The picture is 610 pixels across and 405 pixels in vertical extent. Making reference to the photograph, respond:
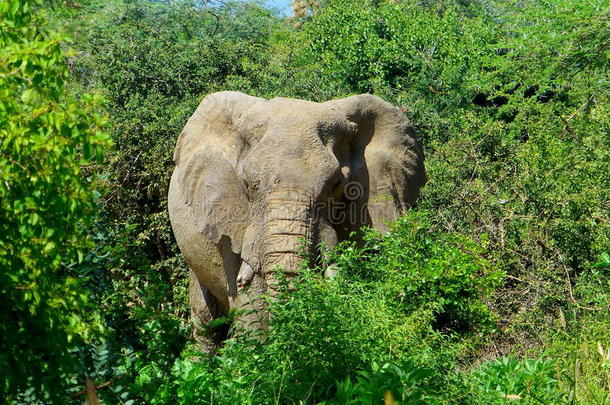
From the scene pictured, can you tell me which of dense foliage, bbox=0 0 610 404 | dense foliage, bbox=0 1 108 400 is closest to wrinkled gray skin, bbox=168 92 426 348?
dense foliage, bbox=0 0 610 404

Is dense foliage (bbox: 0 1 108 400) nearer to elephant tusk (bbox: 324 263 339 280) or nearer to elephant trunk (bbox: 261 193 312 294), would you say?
elephant tusk (bbox: 324 263 339 280)

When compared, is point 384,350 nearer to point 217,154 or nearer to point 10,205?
point 10,205

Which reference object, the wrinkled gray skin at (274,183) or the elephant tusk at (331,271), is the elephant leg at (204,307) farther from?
the elephant tusk at (331,271)

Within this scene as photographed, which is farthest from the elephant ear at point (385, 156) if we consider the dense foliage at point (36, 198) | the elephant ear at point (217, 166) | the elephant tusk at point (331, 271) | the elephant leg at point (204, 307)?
the dense foliage at point (36, 198)

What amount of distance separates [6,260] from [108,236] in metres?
1.55

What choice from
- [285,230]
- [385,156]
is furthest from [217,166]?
[385,156]

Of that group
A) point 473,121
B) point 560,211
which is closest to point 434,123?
point 473,121

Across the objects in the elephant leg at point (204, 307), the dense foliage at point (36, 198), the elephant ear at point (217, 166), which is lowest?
the elephant leg at point (204, 307)

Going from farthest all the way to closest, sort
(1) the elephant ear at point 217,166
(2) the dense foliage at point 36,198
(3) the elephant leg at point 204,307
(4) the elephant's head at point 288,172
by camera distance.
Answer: (3) the elephant leg at point 204,307 → (1) the elephant ear at point 217,166 → (4) the elephant's head at point 288,172 → (2) the dense foliage at point 36,198

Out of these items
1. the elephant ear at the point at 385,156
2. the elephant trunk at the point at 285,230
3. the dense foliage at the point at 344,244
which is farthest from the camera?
the elephant ear at the point at 385,156

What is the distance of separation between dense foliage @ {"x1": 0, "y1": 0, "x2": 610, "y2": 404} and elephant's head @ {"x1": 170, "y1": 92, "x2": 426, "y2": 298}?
475 millimetres

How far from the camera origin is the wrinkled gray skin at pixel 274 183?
290 inches

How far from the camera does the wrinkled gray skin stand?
7.36 metres

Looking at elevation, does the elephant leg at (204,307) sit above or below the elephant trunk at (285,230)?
below
